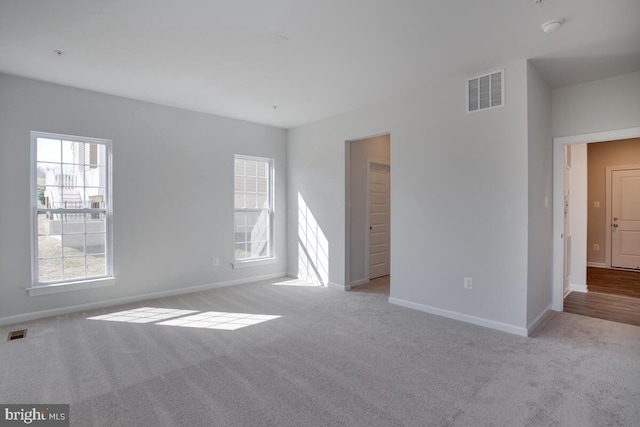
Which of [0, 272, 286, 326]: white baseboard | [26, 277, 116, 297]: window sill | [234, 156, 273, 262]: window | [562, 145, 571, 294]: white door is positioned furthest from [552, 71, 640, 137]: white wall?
[26, 277, 116, 297]: window sill

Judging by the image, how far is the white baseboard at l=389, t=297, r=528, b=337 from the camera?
11.0 ft

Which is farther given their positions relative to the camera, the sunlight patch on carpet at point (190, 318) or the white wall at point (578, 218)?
the white wall at point (578, 218)

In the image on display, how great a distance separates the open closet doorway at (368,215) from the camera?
17.5 feet

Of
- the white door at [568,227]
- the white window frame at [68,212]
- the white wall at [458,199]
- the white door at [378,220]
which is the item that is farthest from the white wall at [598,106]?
the white window frame at [68,212]

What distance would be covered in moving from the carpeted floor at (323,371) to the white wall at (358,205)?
154cm

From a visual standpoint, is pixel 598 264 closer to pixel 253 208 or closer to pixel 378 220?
pixel 378 220

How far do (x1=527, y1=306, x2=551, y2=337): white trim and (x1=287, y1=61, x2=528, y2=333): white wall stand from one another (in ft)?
0.42

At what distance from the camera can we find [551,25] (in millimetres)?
2613

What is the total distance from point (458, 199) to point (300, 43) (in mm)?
2379

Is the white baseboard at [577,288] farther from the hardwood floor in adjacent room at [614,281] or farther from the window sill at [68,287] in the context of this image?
the window sill at [68,287]

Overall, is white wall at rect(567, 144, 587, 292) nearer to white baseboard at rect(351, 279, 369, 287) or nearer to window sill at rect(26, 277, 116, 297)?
white baseboard at rect(351, 279, 369, 287)

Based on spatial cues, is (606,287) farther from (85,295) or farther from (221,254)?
(85,295)

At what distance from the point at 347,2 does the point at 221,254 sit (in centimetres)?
413

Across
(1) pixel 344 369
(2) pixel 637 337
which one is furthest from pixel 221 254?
(2) pixel 637 337
